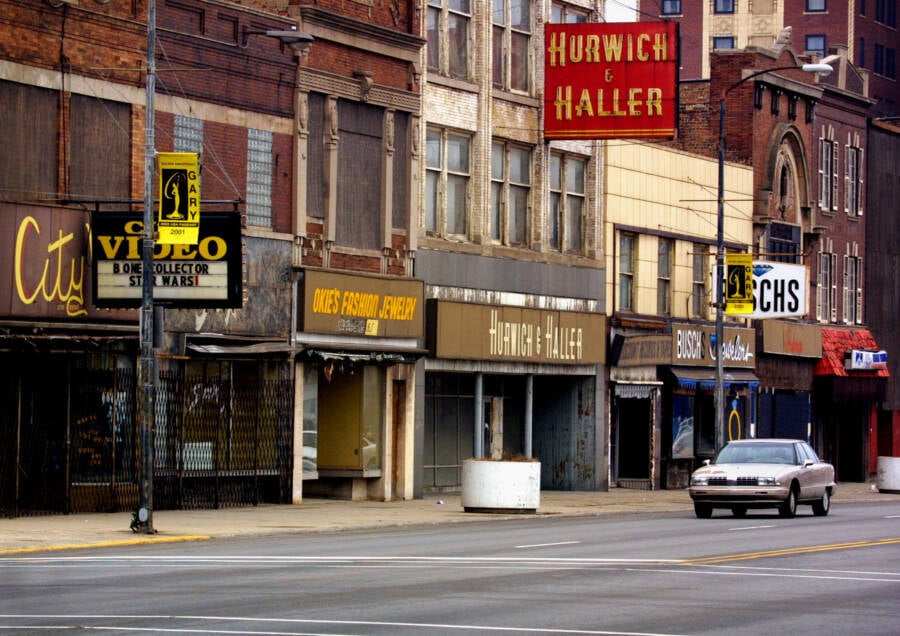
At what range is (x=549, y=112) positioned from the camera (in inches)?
1722

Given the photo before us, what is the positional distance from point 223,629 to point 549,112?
101 ft

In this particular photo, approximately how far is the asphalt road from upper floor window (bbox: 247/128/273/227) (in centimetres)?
877

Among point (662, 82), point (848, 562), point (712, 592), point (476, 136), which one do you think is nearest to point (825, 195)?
point (662, 82)

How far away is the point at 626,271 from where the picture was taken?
47.6 m

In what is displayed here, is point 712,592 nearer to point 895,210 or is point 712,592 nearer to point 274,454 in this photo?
point 274,454

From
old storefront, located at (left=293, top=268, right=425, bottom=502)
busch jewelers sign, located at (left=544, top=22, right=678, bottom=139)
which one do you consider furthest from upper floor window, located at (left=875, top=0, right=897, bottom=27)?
old storefront, located at (left=293, top=268, right=425, bottom=502)

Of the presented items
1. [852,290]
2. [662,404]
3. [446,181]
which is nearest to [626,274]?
[662,404]

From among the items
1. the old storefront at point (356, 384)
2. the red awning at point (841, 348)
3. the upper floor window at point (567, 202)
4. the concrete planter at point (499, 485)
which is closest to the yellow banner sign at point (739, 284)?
the upper floor window at point (567, 202)

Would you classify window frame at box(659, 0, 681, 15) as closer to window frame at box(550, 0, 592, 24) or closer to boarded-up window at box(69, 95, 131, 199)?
window frame at box(550, 0, 592, 24)

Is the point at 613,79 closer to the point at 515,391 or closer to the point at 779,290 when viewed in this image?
the point at 515,391

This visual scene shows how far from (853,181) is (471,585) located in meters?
45.6

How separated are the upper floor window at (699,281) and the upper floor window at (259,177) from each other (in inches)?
765

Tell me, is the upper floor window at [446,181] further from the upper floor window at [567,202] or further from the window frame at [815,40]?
the window frame at [815,40]

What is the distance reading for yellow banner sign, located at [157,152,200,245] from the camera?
2756cm
